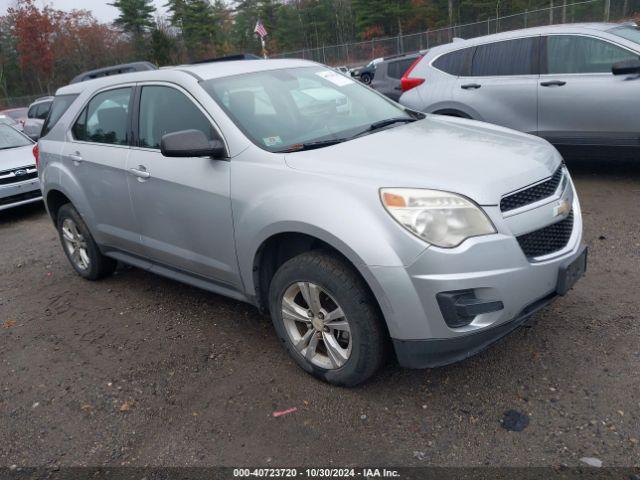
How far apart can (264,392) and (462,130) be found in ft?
6.75

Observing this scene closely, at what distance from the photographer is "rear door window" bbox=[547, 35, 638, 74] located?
596 centimetres

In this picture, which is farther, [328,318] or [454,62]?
[454,62]

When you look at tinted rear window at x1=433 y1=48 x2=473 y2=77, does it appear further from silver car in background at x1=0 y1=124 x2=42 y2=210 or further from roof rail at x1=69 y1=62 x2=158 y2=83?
silver car in background at x1=0 y1=124 x2=42 y2=210

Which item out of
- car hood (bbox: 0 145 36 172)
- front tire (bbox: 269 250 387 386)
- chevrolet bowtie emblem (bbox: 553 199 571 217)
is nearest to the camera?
front tire (bbox: 269 250 387 386)

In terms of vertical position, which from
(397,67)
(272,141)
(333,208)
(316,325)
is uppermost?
(272,141)

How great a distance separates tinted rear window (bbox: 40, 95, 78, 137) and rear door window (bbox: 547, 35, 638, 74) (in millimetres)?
4965

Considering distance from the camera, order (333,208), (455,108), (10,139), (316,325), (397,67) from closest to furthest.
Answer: (333,208) → (316,325) → (455,108) → (10,139) → (397,67)

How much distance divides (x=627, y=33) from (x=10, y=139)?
9375mm

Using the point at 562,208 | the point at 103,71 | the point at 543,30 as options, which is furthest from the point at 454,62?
the point at 103,71

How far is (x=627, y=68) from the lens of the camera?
5.68 metres

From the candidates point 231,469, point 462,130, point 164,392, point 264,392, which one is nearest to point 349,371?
point 264,392

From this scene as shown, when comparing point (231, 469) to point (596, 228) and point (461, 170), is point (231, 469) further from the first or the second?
point (596, 228)

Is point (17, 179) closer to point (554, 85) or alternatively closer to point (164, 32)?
point (554, 85)

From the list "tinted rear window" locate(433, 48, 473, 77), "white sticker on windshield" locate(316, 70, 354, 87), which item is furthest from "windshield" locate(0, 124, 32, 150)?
"white sticker on windshield" locate(316, 70, 354, 87)
